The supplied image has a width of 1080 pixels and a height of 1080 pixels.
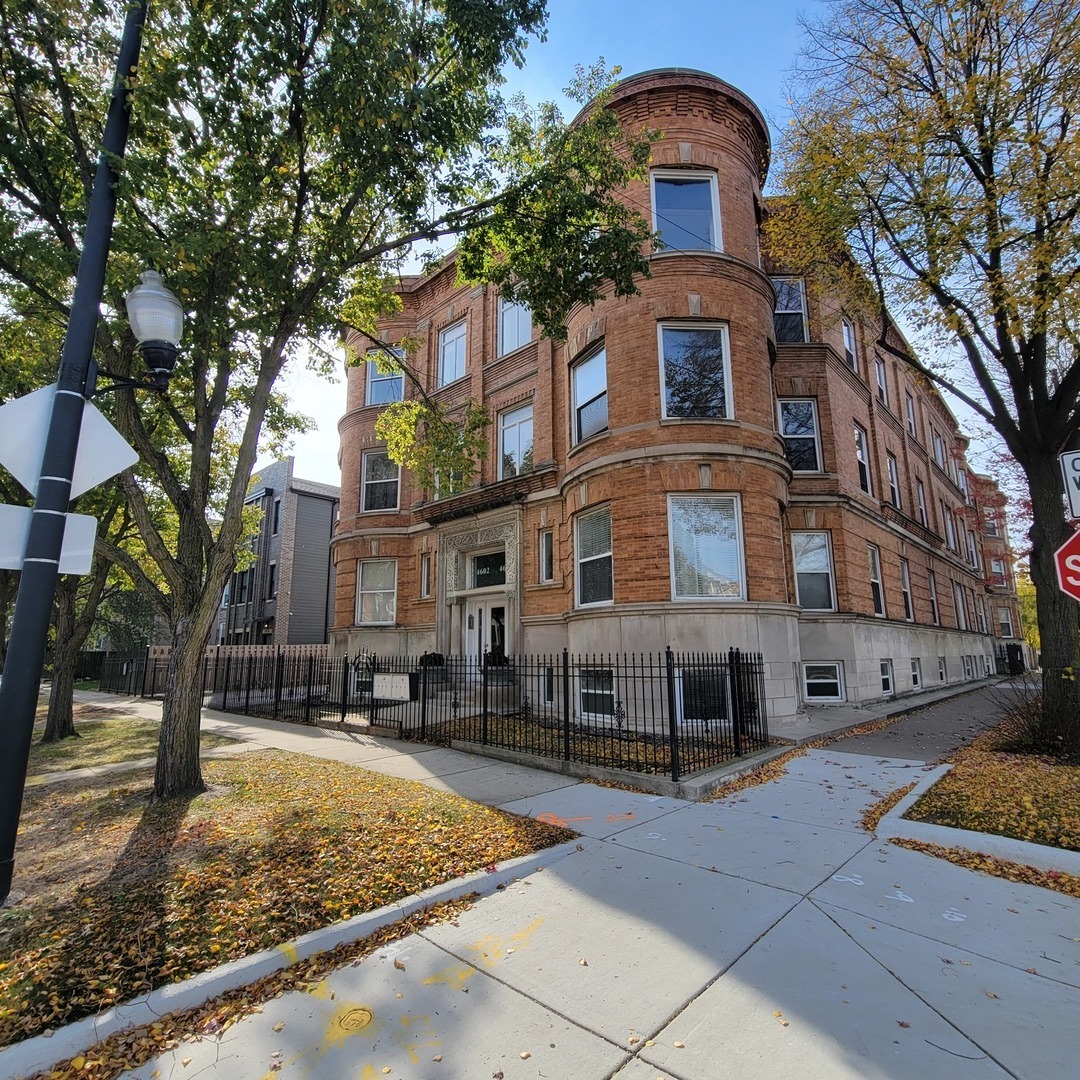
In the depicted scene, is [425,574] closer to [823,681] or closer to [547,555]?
[547,555]

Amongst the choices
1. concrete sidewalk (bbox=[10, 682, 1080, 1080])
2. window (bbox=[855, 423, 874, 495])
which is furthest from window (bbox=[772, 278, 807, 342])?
concrete sidewalk (bbox=[10, 682, 1080, 1080])

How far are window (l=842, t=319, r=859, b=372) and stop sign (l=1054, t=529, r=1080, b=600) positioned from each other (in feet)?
44.2

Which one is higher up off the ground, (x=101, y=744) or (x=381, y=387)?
(x=381, y=387)

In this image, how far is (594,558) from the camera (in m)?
12.7

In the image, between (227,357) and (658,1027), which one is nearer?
(658,1027)

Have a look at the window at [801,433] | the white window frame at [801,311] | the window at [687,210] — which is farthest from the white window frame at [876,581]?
the window at [687,210]

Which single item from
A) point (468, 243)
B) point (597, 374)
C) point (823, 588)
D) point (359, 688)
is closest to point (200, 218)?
point (468, 243)

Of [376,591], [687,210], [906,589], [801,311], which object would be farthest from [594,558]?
[906,589]

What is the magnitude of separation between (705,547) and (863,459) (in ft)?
29.8

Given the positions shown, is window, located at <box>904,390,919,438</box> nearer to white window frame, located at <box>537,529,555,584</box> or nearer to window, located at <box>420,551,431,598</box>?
white window frame, located at <box>537,529,555,584</box>

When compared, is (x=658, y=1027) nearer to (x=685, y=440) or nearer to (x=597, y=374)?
(x=685, y=440)

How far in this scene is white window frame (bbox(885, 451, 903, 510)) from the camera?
19359 millimetres

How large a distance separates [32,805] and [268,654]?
51.5 ft

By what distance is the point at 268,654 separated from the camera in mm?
22047
